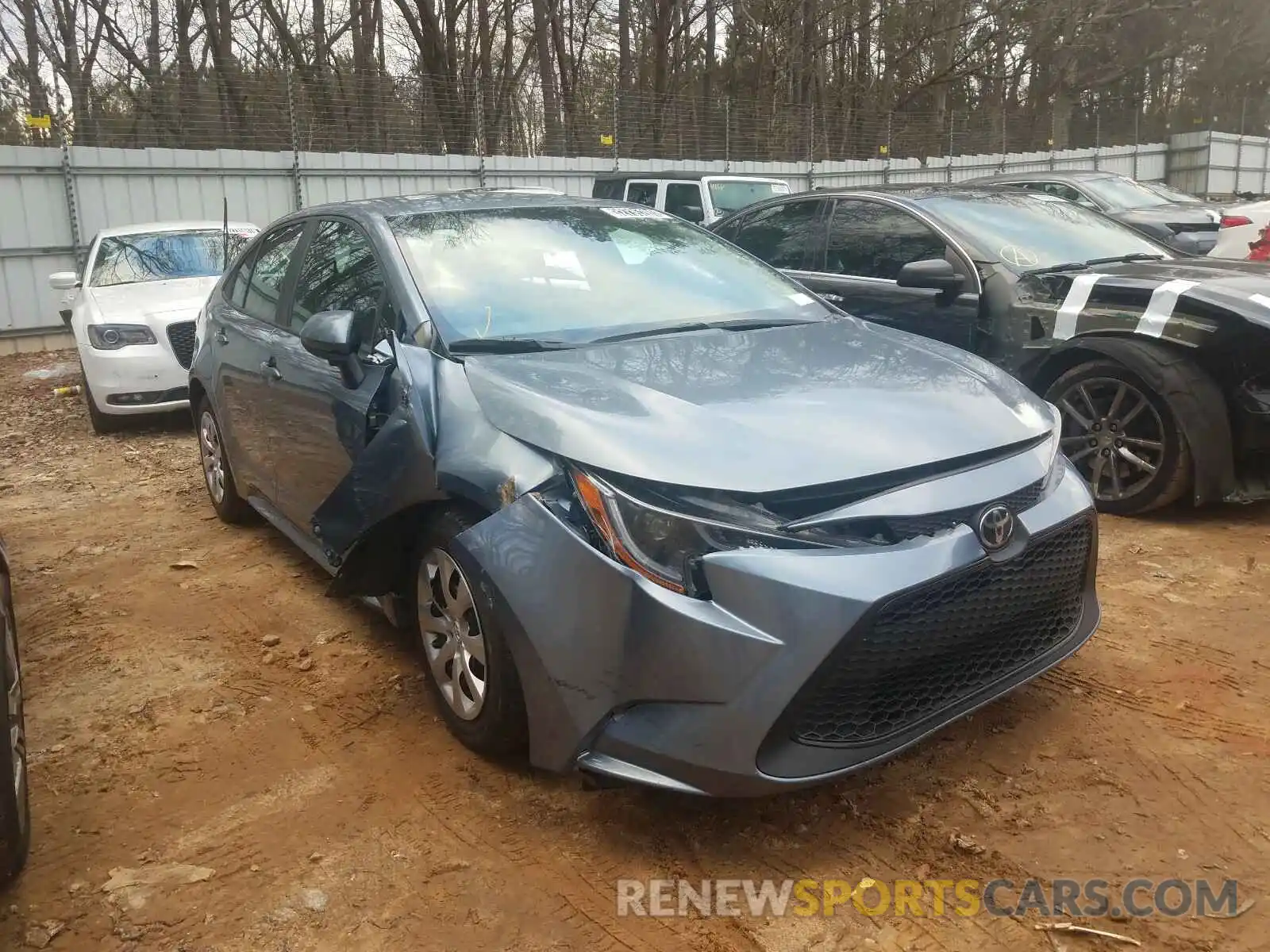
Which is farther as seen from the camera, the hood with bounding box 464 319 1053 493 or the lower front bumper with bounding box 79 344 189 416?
the lower front bumper with bounding box 79 344 189 416

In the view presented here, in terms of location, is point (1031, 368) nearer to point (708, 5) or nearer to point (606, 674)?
point (606, 674)

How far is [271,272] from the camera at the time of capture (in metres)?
4.57

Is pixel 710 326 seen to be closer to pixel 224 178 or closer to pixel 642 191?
pixel 642 191

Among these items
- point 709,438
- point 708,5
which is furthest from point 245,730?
point 708,5

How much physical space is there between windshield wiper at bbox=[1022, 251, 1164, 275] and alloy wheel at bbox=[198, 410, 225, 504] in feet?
13.7

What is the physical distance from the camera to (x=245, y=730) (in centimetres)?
325

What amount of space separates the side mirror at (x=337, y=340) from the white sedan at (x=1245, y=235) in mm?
8484

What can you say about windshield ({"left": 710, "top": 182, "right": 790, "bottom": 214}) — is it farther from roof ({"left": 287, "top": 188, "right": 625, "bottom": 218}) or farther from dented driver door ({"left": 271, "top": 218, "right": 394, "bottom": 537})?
dented driver door ({"left": 271, "top": 218, "right": 394, "bottom": 537})

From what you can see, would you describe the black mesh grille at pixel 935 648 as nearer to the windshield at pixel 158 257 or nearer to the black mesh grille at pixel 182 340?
the black mesh grille at pixel 182 340

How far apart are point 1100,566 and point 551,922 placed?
2896 millimetres

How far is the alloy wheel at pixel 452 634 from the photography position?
282 centimetres

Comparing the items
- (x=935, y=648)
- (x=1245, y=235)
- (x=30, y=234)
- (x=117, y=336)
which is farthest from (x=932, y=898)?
(x=30, y=234)

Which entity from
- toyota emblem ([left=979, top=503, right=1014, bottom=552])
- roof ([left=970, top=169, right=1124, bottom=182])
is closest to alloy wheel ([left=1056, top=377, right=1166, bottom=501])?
toyota emblem ([left=979, top=503, right=1014, bottom=552])

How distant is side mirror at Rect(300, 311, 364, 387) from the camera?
3.21 metres
